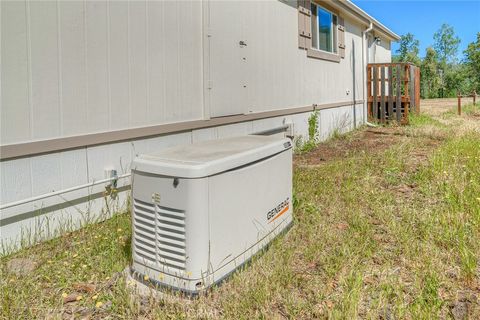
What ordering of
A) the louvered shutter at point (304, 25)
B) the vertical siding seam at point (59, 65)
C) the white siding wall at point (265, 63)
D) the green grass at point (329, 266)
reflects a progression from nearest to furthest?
the green grass at point (329, 266) → the vertical siding seam at point (59, 65) → the white siding wall at point (265, 63) → the louvered shutter at point (304, 25)

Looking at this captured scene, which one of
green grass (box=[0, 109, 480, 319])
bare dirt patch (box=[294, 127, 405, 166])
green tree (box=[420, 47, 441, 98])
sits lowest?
green grass (box=[0, 109, 480, 319])

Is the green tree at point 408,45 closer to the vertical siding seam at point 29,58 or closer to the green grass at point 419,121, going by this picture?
the green grass at point 419,121

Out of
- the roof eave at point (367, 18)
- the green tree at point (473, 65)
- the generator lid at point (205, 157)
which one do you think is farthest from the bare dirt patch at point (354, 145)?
the green tree at point (473, 65)

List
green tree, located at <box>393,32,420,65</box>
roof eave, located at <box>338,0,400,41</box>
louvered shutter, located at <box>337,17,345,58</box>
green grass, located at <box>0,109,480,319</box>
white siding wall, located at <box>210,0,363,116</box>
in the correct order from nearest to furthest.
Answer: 1. green grass, located at <box>0,109,480,319</box>
2. white siding wall, located at <box>210,0,363,116</box>
3. roof eave, located at <box>338,0,400,41</box>
4. louvered shutter, located at <box>337,17,345,58</box>
5. green tree, located at <box>393,32,420,65</box>

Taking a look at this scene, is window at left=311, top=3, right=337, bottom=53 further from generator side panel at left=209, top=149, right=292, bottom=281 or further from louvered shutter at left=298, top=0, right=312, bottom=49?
generator side panel at left=209, top=149, right=292, bottom=281

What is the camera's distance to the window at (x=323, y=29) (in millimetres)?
7952

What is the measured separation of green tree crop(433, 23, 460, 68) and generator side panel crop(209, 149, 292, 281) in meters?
53.5

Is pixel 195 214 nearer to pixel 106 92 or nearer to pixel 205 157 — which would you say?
pixel 205 157

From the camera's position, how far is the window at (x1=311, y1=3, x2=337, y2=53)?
7952mm

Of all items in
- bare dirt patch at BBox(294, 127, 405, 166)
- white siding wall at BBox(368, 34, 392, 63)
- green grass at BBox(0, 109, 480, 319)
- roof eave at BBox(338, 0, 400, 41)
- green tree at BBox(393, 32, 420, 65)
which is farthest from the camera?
green tree at BBox(393, 32, 420, 65)

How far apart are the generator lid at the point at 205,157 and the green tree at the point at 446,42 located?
53.6 meters

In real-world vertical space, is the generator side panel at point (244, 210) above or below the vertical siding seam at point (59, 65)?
below

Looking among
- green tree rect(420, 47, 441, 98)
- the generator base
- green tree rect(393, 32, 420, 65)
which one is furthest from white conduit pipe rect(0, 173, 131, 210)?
green tree rect(393, 32, 420, 65)

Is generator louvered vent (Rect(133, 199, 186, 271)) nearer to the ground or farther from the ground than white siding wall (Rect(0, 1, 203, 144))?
nearer to the ground
